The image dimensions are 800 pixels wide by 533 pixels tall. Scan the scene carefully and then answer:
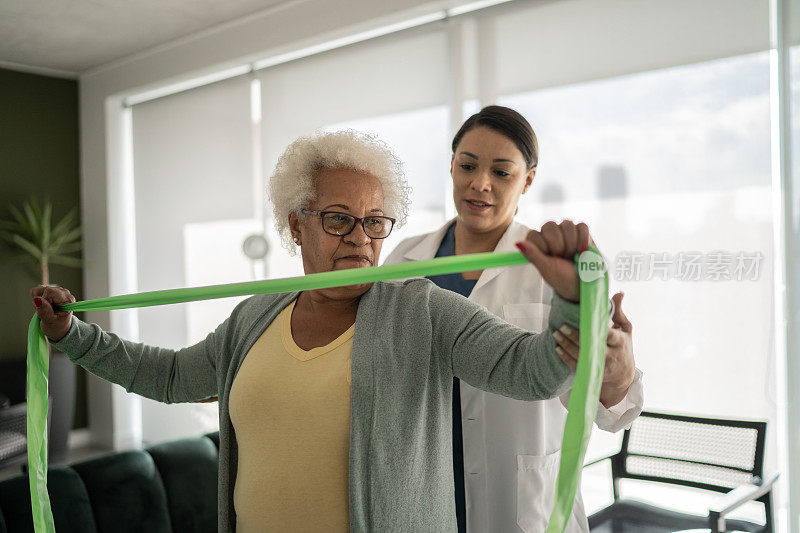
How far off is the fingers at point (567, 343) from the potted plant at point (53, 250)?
15.7ft

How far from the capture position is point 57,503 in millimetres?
1847

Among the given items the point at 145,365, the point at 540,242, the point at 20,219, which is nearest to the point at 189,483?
the point at 145,365

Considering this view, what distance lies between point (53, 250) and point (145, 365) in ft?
15.9

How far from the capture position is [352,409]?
1.19 m

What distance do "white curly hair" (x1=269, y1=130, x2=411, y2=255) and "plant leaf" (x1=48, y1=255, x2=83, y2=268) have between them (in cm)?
514

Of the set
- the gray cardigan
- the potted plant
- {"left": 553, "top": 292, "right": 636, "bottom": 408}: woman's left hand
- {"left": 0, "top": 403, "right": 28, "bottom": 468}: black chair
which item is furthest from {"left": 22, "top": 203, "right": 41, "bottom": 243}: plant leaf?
{"left": 553, "top": 292, "right": 636, "bottom": 408}: woman's left hand

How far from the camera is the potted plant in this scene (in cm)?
509

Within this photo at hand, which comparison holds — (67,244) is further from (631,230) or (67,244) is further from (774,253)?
(774,253)

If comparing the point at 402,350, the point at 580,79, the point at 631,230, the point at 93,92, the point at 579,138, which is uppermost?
the point at 93,92

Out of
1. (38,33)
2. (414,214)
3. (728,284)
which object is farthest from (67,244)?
(728,284)

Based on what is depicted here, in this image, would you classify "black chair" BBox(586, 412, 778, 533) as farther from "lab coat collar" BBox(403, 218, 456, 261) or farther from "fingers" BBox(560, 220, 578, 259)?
"fingers" BBox(560, 220, 578, 259)

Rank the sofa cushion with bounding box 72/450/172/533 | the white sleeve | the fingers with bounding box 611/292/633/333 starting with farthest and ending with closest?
the sofa cushion with bounding box 72/450/172/533 < the white sleeve < the fingers with bounding box 611/292/633/333

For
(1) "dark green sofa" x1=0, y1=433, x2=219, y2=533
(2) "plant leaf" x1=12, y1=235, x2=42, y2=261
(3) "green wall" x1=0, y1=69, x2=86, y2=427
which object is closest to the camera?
(1) "dark green sofa" x1=0, y1=433, x2=219, y2=533

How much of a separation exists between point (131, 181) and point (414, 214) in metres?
3.16
